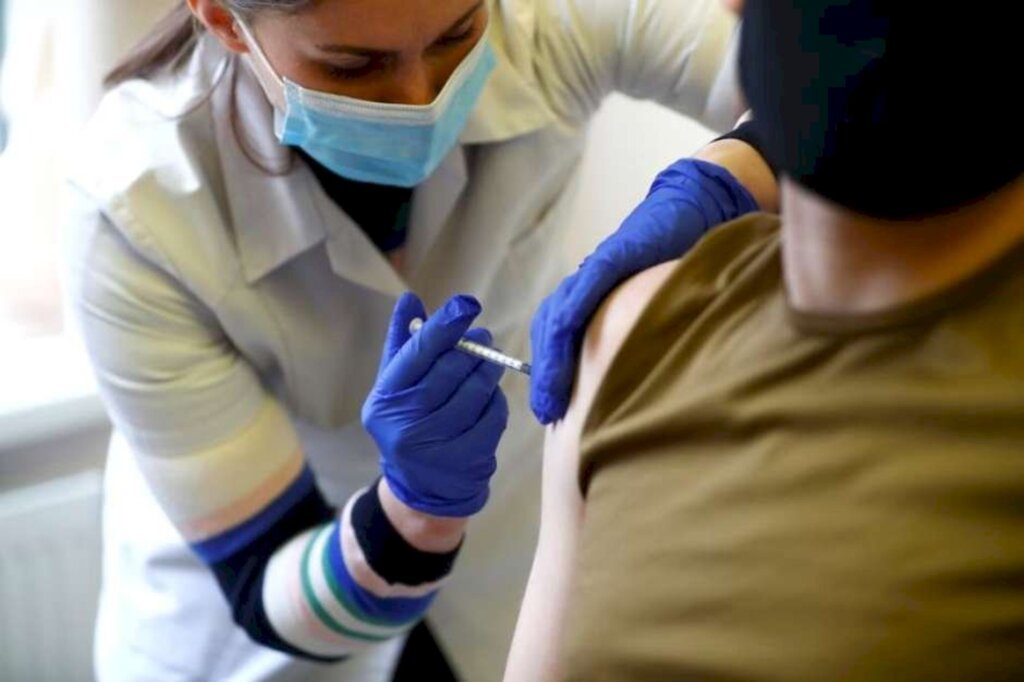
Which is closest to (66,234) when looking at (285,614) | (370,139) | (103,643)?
(370,139)

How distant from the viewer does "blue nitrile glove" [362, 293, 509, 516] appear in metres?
0.97

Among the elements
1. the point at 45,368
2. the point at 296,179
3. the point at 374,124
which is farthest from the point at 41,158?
the point at 374,124

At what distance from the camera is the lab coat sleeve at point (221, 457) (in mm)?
1102

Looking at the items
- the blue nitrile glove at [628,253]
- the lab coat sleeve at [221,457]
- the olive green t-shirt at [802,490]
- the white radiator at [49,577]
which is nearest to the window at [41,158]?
the white radiator at [49,577]

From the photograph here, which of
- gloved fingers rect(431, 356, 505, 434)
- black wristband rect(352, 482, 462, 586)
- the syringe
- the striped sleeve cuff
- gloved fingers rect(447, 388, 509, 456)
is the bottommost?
the striped sleeve cuff

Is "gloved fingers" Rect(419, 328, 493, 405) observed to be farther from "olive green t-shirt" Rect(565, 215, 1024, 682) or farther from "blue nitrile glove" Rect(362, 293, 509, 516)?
"olive green t-shirt" Rect(565, 215, 1024, 682)

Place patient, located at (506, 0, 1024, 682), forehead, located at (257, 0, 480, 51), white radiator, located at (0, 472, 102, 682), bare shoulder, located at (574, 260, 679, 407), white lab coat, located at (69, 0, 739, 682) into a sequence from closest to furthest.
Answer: patient, located at (506, 0, 1024, 682), bare shoulder, located at (574, 260, 679, 407), forehead, located at (257, 0, 480, 51), white lab coat, located at (69, 0, 739, 682), white radiator, located at (0, 472, 102, 682)

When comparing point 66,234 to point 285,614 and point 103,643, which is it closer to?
point 285,614

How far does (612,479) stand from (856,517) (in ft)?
0.48

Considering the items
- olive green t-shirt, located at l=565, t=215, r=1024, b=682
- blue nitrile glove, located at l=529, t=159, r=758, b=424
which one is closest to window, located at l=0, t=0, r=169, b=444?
blue nitrile glove, located at l=529, t=159, r=758, b=424

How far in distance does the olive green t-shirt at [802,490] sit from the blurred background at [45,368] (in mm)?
1066

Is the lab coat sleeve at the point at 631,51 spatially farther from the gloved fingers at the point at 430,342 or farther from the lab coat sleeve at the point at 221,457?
the lab coat sleeve at the point at 221,457

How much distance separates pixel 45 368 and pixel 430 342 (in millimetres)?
932

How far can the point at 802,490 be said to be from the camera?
1.95ft
